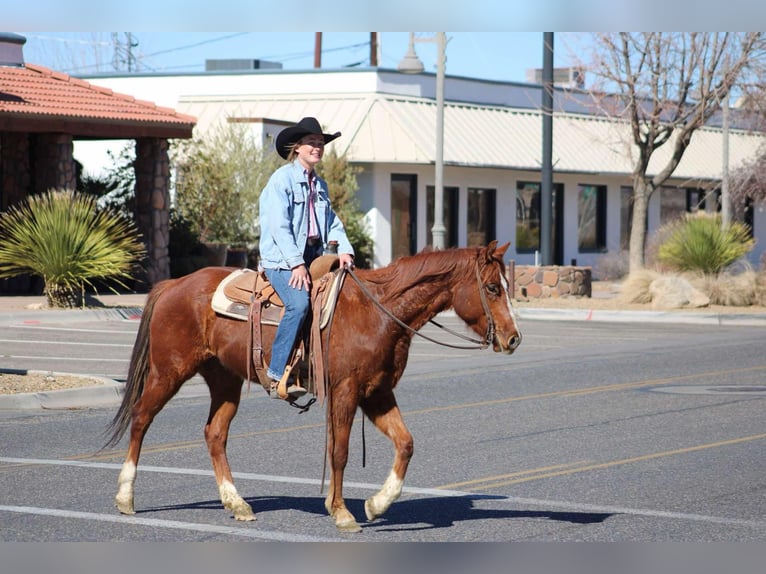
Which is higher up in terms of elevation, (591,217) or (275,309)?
(591,217)

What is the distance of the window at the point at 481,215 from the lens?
39438 mm

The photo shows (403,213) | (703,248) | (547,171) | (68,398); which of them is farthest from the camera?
(403,213)

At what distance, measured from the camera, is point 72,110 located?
2667cm

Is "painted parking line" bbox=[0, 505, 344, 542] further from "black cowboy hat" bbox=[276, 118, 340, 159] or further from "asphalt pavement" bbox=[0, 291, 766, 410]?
"asphalt pavement" bbox=[0, 291, 766, 410]

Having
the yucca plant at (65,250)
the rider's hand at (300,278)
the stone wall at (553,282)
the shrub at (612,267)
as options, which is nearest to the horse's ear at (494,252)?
the rider's hand at (300,278)

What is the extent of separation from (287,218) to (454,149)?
29.4m

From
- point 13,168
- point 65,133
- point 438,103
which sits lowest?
point 13,168

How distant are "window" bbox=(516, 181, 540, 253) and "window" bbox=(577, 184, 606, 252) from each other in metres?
1.60

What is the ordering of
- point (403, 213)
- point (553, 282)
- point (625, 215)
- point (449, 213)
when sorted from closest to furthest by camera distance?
point (553, 282)
point (403, 213)
point (449, 213)
point (625, 215)

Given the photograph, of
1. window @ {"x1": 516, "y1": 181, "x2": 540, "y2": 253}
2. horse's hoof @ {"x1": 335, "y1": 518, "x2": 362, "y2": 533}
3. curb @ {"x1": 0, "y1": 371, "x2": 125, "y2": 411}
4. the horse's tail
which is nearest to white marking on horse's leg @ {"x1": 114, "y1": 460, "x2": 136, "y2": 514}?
the horse's tail

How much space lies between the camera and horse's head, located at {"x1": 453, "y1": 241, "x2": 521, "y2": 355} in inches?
306

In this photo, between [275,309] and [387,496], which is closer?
[387,496]

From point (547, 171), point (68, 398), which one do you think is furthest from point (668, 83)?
point (68, 398)

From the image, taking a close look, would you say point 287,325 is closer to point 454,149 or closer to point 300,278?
point 300,278
